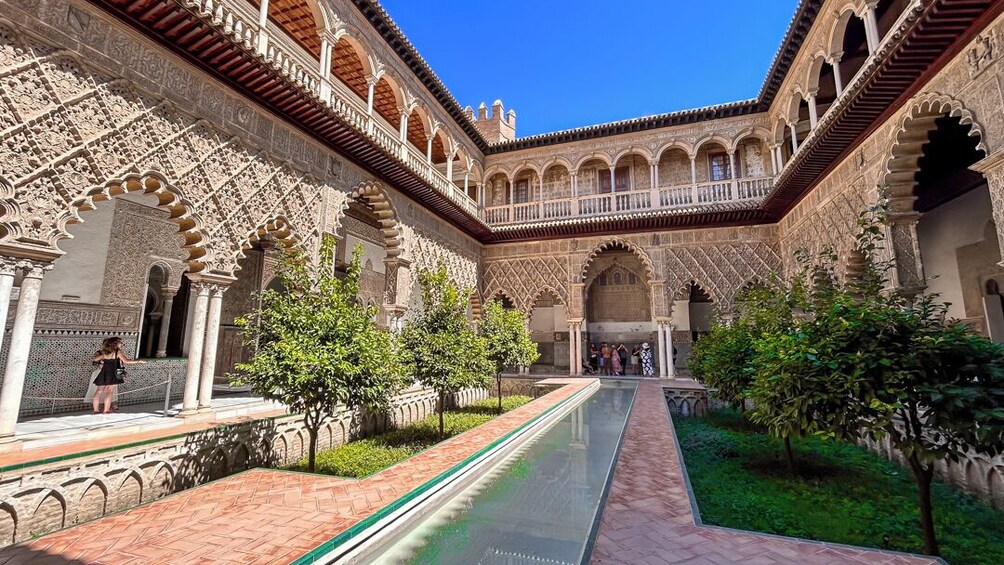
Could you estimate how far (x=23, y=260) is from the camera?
4012 mm

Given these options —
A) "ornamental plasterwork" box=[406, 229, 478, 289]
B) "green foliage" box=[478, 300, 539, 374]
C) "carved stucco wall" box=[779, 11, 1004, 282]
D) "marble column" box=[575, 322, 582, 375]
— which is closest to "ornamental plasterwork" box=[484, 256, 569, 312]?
"ornamental plasterwork" box=[406, 229, 478, 289]

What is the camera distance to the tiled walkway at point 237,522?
2361 millimetres

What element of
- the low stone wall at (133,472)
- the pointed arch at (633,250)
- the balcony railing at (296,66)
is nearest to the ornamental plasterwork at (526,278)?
the pointed arch at (633,250)

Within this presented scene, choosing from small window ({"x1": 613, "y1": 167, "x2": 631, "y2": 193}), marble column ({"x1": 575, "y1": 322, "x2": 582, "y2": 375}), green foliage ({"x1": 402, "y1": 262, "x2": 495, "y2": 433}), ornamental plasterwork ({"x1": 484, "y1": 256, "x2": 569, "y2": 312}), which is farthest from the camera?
small window ({"x1": 613, "y1": 167, "x2": 631, "y2": 193})

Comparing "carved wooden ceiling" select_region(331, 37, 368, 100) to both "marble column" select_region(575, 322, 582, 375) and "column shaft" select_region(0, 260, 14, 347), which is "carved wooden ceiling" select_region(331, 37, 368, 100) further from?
"marble column" select_region(575, 322, 582, 375)

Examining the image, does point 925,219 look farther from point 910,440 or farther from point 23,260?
point 23,260

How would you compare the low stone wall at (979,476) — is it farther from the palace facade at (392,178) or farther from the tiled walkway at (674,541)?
the palace facade at (392,178)

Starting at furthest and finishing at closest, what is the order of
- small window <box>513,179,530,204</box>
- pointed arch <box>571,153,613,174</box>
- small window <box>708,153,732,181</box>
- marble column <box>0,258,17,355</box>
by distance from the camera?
small window <box>513,179,530,204</box>
pointed arch <box>571,153,613,174</box>
small window <box>708,153,732,181</box>
marble column <box>0,258,17,355</box>

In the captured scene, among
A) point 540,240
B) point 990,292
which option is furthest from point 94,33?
point 990,292

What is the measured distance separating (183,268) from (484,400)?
7230 mm

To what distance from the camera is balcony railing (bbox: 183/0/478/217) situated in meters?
5.68

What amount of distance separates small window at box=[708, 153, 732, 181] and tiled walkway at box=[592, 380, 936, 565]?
12591 millimetres

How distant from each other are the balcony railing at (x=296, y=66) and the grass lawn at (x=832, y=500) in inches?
295

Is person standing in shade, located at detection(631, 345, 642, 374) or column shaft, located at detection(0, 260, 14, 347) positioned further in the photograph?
person standing in shade, located at detection(631, 345, 642, 374)
